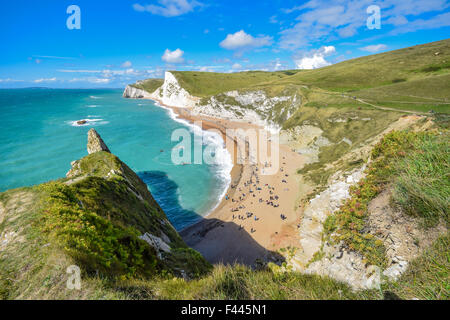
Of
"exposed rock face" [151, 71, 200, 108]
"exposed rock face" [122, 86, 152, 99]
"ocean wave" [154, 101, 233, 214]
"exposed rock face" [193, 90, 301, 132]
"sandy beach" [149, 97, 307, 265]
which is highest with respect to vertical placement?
"exposed rock face" [122, 86, 152, 99]

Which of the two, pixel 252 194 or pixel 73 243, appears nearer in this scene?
pixel 73 243

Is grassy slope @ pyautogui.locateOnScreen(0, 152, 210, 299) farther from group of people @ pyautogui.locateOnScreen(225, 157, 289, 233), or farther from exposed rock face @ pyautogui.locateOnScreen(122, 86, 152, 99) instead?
exposed rock face @ pyautogui.locateOnScreen(122, 86, 152, 99)

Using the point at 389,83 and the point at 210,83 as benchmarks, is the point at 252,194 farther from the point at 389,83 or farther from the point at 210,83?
the point at 210,83

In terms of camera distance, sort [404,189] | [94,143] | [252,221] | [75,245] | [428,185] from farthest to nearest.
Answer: [94,143] < [252,221] < [404,189] < [428,185] < [75,245]

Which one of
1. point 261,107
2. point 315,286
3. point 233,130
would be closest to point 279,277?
point 315,286

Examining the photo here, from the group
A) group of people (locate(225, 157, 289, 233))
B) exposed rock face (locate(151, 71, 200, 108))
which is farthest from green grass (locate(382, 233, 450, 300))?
exposed rock face (locate(151, 71, 200, 108))

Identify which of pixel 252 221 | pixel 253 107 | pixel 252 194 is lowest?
pixel 252 221

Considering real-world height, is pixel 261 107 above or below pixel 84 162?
above

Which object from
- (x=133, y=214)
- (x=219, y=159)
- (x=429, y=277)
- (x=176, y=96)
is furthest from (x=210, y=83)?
(x=429, y=277)
